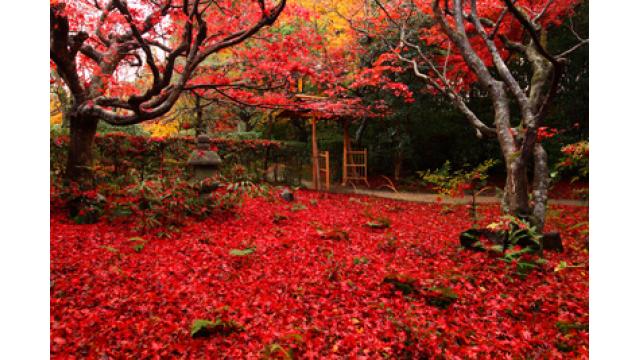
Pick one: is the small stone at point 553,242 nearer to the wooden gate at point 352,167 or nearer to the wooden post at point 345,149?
the wooden gate at point 352,167

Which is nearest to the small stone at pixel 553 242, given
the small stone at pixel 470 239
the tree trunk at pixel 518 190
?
the tree trunk at pixel 518 190

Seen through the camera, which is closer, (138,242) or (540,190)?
(540,190)

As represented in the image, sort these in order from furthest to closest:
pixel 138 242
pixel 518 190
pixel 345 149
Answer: pixel 345 149 → pixel 138 242 → pixel 518 190

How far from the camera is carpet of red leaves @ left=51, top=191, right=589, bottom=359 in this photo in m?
2.63

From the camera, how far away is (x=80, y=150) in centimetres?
623

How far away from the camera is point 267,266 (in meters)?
4.34

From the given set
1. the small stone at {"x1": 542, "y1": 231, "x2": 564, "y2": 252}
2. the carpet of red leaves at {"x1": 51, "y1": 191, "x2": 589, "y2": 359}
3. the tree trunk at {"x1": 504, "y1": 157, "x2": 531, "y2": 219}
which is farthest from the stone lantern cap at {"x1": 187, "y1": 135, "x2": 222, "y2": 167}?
the small stone at {"x1": 542, "y1": 231, "x2": 564, "y2": 252}

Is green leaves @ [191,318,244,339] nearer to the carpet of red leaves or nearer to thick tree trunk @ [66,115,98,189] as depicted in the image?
the carpet of red leaves

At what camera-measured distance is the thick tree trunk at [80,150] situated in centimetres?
615

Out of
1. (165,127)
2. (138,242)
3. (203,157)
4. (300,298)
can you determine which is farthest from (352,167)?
(300,298)

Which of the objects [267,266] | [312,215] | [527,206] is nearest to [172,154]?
[312,215]

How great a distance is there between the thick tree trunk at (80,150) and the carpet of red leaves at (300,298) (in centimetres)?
76

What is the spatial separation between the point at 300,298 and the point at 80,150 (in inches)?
207

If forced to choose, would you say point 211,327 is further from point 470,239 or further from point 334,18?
point 334,18
